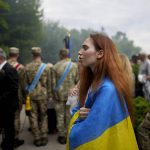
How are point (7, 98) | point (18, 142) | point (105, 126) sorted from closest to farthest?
1. point (105, 126)
2. point (7, 98)
3. point (18, 142)

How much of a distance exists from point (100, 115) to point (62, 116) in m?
5.01

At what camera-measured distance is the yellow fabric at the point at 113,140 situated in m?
2.16

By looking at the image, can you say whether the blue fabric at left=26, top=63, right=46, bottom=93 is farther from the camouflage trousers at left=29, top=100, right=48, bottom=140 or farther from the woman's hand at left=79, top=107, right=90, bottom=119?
the woman's hand at left=79, top=107, right=90, bottom=119

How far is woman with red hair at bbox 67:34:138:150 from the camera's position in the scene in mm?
2164

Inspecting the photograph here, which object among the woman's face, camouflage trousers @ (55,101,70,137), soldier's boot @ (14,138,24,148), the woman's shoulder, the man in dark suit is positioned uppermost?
the woman's face

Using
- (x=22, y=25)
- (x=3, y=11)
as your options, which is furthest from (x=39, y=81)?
(x=22, y=25)

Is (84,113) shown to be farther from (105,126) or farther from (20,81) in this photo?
(20,81)

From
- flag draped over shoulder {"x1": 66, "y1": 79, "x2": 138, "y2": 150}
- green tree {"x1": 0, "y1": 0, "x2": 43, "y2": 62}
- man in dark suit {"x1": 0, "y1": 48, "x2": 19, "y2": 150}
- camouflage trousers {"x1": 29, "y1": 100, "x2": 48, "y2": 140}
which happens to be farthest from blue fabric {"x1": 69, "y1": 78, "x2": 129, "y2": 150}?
green tree {"x1": 0, "y1": 0, "x2": 43, "y2": 62}

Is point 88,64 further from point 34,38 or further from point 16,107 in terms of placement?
point 34,38

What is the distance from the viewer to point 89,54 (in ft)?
7.84

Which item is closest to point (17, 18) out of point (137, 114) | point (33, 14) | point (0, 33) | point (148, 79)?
point (33, 14)

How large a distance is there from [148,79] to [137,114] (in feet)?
13.2

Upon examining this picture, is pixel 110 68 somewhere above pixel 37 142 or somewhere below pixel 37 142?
above

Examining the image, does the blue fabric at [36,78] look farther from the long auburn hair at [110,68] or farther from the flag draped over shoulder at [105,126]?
the flag draped over shoulder at [105,126]
